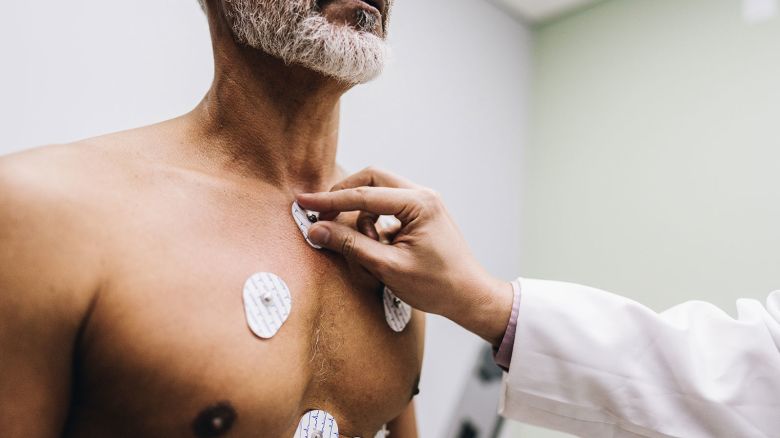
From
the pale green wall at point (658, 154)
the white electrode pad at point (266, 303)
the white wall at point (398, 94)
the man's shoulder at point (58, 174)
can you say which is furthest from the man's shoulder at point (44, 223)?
the pale green wall at point (658, 154)

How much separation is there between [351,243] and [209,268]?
206mm

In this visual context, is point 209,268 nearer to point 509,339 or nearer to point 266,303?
point 266,303

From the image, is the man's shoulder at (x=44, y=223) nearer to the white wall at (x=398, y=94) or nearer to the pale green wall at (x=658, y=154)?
the white wall at (x=398, y=94)

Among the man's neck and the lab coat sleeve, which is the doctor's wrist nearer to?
the lab coat sleeve

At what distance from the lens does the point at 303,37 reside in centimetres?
74

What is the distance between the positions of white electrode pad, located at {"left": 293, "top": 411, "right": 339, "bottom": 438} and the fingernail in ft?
0.77

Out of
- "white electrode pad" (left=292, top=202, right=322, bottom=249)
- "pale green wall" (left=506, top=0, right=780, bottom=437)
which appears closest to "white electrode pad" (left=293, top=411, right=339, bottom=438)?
"white electrode pad" (left=292, top=202, right=322, bottom=249)

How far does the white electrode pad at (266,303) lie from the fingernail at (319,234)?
95 millimetres

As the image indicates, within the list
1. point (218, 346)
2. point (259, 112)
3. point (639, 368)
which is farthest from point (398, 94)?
point (218, 346)

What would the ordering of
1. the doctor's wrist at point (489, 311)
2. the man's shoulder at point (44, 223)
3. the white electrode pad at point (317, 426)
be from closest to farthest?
the man's shoulder at point (44, 223) → the white electrode pad at point (317, 426) → the doctor's wrist at point (489, 311)

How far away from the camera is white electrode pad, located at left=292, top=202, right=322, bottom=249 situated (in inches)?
30.7

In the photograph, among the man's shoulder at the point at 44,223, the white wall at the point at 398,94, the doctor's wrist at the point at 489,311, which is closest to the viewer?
the man's shoulder at the point at 44,223

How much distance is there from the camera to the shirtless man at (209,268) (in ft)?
1.85

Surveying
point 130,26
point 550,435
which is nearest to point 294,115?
point 130,26
